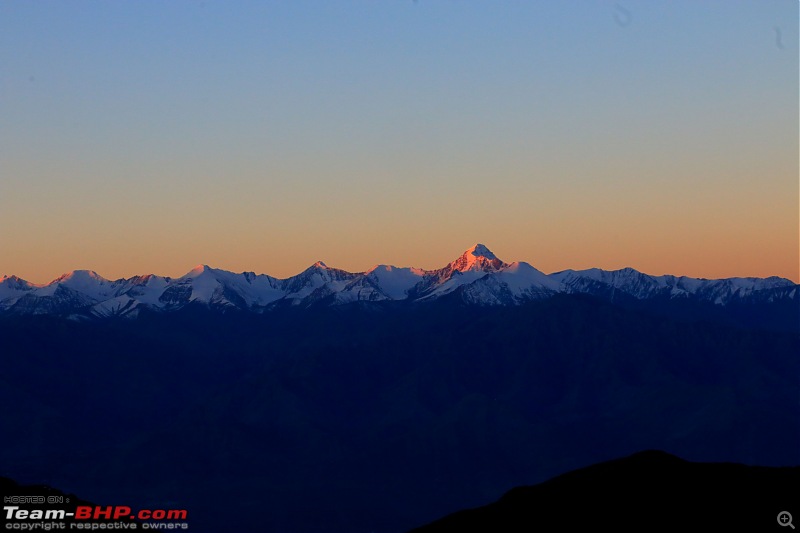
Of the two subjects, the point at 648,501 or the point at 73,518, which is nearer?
the point at 73,518

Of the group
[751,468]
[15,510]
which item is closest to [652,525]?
[751,468]

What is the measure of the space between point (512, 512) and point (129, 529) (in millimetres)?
43527

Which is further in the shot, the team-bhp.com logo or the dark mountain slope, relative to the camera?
the dark mountain slope

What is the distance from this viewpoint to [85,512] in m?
113

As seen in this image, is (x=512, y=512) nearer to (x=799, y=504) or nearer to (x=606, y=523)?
(x=606, y=523)

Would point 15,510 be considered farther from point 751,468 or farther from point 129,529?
point 751,468

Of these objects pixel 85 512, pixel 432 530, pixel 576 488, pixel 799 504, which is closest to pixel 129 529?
pixel 85 512

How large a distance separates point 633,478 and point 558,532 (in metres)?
14.2

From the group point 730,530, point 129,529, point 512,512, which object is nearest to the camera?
point 129,529

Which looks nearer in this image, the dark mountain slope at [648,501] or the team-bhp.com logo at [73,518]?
the team-bhp.com logo at [73,518]

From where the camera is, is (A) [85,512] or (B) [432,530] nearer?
(A) [85,512]

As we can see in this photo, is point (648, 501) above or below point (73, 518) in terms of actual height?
above

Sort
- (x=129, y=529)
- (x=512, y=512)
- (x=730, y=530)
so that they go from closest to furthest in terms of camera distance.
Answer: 1. (x=129, y=529)
2. (x=730, y=530)
3. (x=512, y=512)

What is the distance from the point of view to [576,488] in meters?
142
